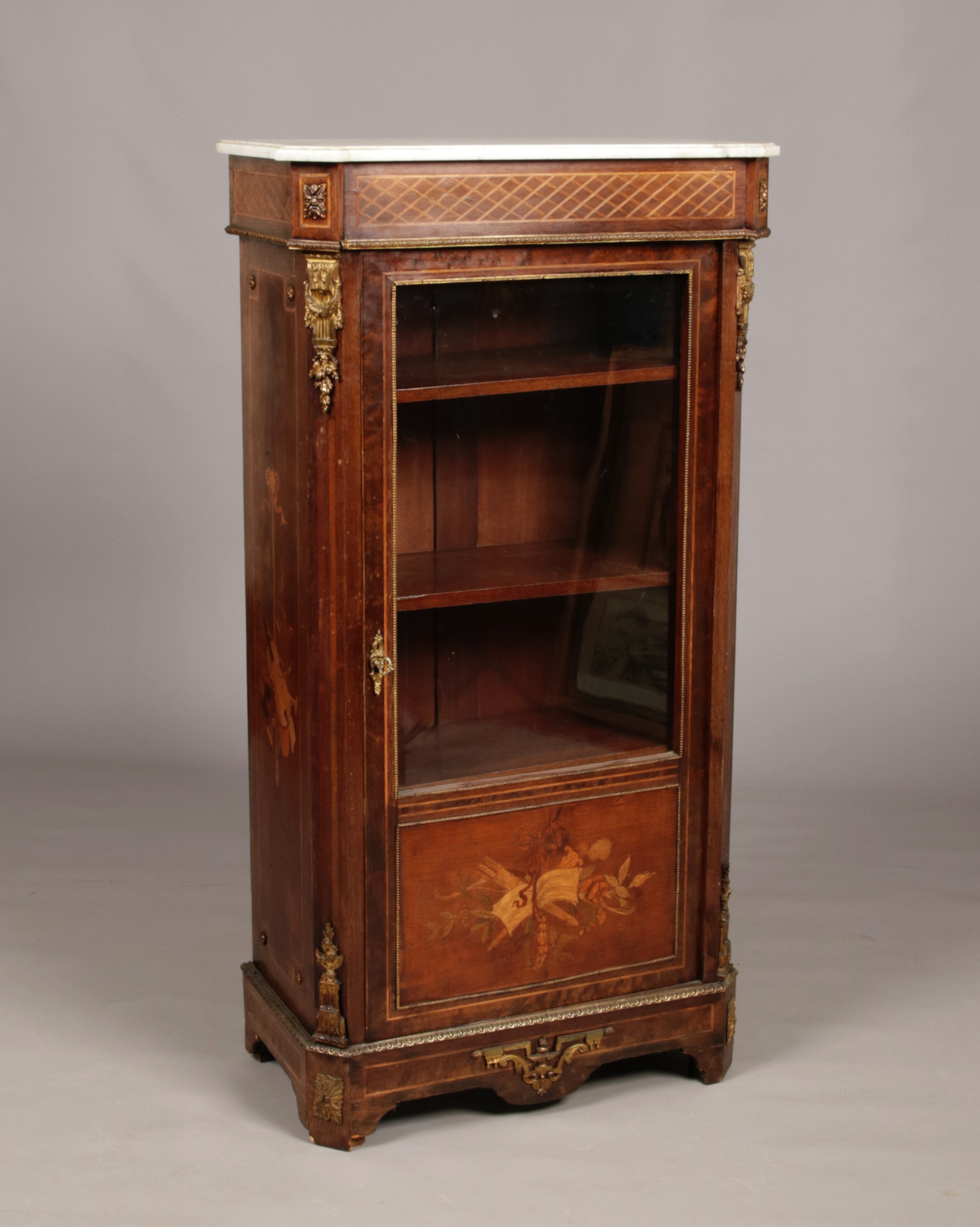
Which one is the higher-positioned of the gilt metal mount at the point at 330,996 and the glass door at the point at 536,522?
the glass door at the point at 536,522

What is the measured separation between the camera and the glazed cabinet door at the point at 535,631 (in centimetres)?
318

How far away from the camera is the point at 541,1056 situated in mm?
3393

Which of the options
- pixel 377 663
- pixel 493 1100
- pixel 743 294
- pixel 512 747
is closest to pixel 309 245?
pixel 377 663

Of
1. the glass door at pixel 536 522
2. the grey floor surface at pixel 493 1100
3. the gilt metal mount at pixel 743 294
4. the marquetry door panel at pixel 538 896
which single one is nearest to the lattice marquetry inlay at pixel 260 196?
the glass door at pixel 536 522

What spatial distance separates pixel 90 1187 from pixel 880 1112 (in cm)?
139

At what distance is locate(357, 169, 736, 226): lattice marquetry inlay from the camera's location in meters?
2.99

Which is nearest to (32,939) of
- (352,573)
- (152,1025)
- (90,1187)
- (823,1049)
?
(152,1025)

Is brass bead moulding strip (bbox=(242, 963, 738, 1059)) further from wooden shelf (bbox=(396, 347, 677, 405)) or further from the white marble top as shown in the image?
the white marble top

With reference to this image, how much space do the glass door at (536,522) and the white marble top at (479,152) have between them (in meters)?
0.20

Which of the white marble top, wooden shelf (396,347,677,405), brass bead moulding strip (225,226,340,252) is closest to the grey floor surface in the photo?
wooden shelf (396,347,677,405)

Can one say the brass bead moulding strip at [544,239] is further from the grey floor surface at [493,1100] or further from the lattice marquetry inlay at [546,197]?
the grey floor surface at [493,1100]

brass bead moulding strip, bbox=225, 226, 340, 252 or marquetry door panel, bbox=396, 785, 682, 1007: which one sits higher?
brass bead moulding strip, bbox=225, 226, 340, 252

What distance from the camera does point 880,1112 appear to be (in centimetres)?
338

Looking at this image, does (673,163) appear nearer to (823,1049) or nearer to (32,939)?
(823,1049)
